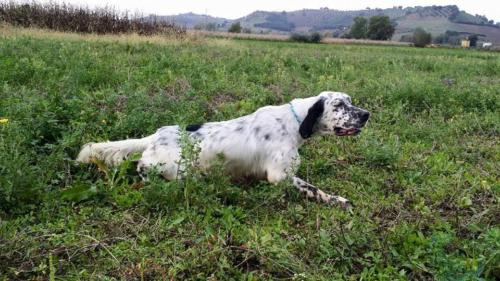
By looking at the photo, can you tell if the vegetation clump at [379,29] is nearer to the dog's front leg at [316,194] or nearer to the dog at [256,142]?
the dog at [256,142]

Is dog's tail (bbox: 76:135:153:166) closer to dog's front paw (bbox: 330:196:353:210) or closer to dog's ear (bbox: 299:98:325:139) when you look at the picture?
dog's ear (bbox: 299:98:325:139)

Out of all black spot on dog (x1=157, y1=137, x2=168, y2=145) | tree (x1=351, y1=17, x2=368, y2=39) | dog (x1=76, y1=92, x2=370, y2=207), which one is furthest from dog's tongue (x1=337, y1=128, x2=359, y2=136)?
tree (x1=351, y1=17, x2=368, y2=39)

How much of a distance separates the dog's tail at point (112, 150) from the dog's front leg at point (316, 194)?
4.86 ft

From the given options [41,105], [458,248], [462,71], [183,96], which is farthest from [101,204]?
[462,71]

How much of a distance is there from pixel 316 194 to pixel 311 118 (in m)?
0.78

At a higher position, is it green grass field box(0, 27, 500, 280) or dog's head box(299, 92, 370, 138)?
dog's head box(299, 92, 370, 138)

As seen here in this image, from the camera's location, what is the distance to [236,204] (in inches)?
161

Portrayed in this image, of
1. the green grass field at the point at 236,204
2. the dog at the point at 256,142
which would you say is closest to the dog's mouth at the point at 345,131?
the dog at the point at 256,142

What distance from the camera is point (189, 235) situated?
11.0ft

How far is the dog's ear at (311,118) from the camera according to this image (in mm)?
4652

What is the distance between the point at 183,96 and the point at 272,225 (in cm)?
378

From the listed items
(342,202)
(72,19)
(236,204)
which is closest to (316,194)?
(342,202)

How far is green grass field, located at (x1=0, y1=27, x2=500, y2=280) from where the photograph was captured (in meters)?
2.95

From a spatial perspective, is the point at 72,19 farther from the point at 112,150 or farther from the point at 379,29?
the point at 379,29
